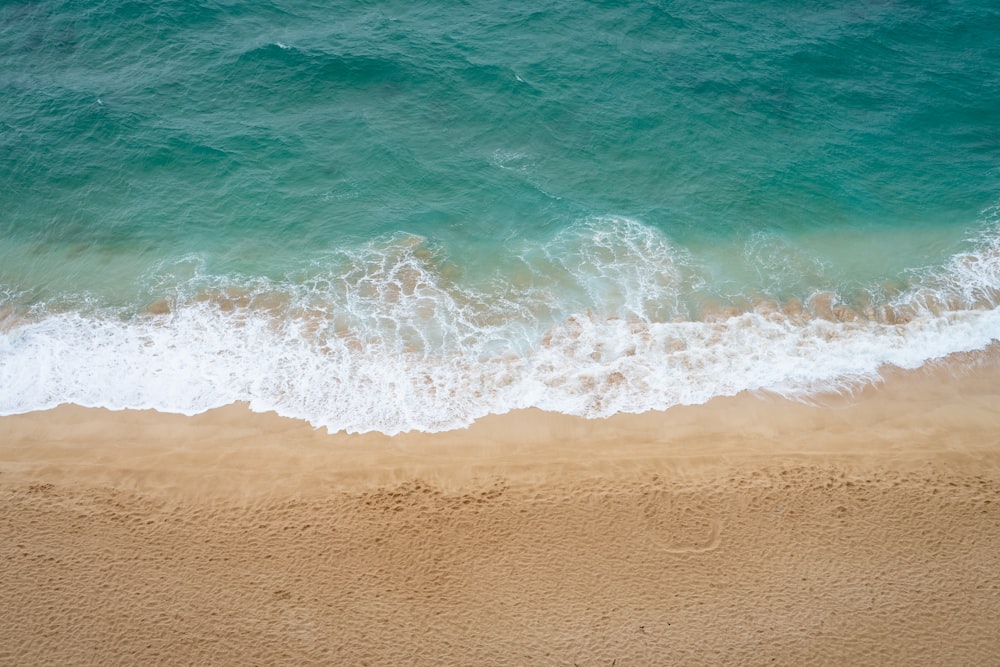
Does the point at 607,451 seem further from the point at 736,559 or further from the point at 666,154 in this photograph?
the point at 666,154

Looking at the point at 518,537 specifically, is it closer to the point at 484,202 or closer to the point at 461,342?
the point at 461,342

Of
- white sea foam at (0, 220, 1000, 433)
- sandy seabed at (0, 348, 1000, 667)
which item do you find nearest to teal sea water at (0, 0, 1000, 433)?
white sea foam at (0, 220, 1000, 433)

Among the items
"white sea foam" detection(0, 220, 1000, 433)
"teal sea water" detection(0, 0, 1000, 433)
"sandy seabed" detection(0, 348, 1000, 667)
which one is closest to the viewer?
"sandy seabed" detection(0, 348, 1000, 667)

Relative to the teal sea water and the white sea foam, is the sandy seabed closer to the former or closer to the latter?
the white sea foam

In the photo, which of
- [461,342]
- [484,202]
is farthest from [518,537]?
[484,202]

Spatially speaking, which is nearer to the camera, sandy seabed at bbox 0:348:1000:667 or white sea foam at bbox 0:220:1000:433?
Result: sandy seabed at bbox 0:348:1000:667

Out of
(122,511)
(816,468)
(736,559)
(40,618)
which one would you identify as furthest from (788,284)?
(40,618)
